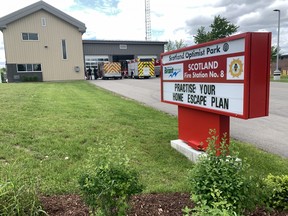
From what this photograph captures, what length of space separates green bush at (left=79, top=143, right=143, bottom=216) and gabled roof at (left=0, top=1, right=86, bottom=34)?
36.0 meters

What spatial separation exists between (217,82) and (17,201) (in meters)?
3.04

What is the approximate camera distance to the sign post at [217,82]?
11.7ft

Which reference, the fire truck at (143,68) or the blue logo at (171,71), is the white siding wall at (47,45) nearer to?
the fire truck at (143,68)

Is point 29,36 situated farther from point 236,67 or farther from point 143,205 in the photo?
point 143,205

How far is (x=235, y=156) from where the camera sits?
270 cm

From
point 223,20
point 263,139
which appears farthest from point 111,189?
point 223,20

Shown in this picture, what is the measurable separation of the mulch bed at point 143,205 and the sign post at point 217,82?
2.81 ft

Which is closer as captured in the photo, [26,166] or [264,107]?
[264,107]

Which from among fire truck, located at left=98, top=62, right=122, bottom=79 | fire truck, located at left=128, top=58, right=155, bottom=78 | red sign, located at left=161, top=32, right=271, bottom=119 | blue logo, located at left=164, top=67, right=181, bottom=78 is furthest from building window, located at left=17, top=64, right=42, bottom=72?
red sign, located at left=161, top=32, right=271, bottom=119

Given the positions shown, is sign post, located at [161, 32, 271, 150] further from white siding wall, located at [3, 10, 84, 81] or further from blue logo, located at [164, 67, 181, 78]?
white siding wall, located at [3, 10, 84, 81]

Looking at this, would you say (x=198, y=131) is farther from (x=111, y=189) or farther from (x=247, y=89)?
(x=111, y=189)

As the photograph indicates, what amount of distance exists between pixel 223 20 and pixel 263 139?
56310mm

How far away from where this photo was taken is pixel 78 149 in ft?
16.8

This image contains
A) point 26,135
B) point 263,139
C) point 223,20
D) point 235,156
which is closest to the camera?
point 235,156
